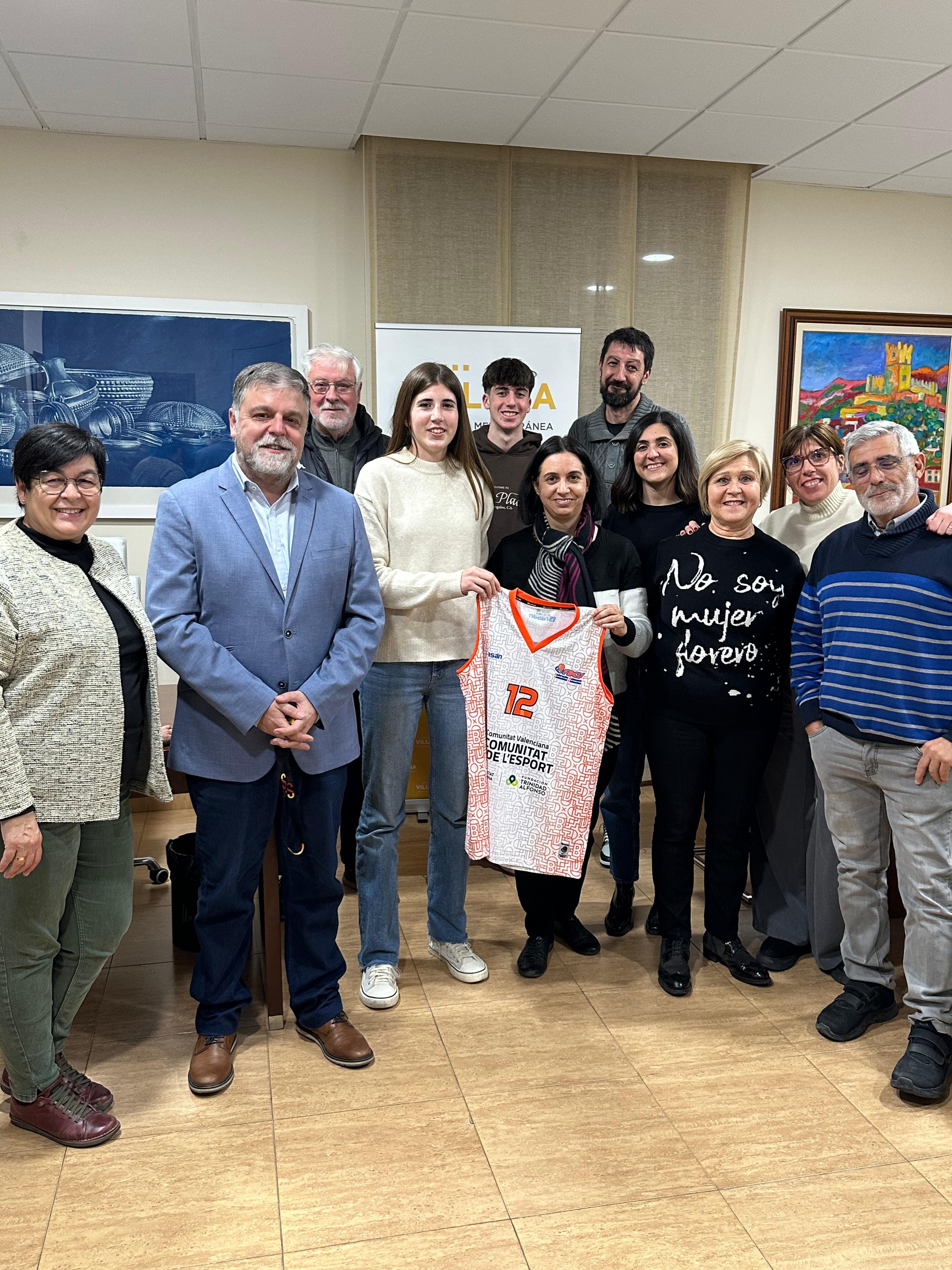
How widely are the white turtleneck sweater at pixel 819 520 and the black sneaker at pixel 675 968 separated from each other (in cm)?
118

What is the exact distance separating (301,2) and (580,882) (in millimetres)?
2911

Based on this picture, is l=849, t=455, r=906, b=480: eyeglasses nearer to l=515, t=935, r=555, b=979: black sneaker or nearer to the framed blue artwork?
l=515, t=935, r=555, b=979: black sneaker

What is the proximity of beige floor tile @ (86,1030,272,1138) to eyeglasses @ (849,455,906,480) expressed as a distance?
209cm

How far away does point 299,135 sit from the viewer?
4.36m

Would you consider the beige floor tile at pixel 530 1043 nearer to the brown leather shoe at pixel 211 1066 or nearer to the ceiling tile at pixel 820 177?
the brown leather shoe at pixel 211 1066

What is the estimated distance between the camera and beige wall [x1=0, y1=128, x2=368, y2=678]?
14.2ft

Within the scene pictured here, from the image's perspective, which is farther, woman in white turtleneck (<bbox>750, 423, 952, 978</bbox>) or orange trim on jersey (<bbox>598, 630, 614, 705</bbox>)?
woman in white turtleneck (<bbox>750, 423, 952, 978</bbox>)

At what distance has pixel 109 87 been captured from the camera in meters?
3.77

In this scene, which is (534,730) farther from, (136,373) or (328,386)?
(136,373)

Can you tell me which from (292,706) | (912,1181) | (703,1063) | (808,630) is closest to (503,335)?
(808,630)

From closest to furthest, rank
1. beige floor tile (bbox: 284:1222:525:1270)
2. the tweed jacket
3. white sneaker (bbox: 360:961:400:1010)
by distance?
beige floor tile (bbox: 284:1222:525:1270)
the tweed jacket
white sneaker (bbox: 360:961:400:1010)

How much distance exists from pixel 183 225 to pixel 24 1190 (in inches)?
154

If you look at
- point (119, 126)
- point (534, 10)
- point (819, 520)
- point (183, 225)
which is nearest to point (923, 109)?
point (534, 10)

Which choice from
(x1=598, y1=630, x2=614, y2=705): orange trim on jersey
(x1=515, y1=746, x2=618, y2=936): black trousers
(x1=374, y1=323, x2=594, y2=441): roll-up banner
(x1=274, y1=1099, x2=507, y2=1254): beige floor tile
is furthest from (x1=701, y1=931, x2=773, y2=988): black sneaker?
(x1=374, y1=323, x2=594, y2=441): roll-up banner
